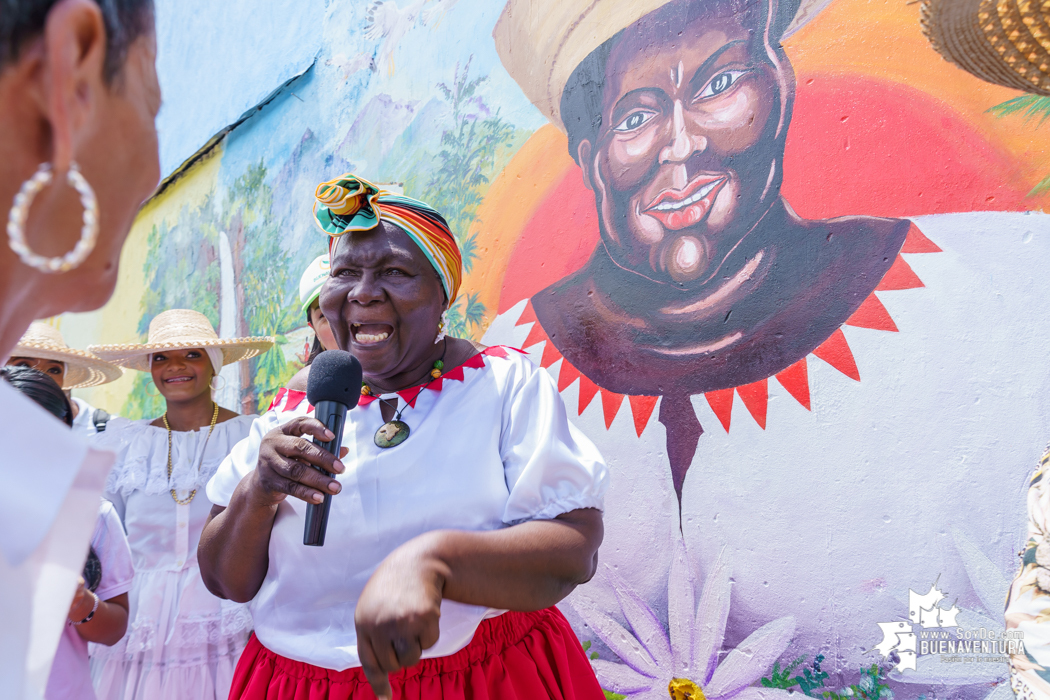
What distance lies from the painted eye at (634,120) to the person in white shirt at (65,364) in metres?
3.27

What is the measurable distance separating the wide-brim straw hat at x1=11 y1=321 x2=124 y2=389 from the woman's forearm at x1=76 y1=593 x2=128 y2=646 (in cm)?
187

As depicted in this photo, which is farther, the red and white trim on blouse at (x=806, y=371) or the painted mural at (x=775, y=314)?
the red and white trim on blouse at (x=806, y=371)

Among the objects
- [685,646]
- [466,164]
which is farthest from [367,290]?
[466,164]

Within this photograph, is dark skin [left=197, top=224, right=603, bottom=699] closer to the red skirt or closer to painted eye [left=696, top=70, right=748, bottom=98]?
the red skirt

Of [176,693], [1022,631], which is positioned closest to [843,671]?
[1022,631]

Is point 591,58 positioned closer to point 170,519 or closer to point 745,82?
point 745,82

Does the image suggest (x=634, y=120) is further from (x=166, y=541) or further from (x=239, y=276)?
(x=239, y=276)

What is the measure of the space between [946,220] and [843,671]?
129cm

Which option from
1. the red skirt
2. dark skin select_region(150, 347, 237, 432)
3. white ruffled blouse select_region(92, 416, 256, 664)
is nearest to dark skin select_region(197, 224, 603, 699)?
the red skirt

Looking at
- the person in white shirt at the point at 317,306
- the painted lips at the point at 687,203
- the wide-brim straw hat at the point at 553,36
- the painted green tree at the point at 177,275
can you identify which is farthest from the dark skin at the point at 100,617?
the painted green tree at the point at 177,275

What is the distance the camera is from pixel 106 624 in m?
2.43

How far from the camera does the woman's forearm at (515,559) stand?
3.76 ft

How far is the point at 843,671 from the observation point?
6.18 feet

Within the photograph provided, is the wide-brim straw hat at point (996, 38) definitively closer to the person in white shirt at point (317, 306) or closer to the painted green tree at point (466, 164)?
the painted green tree at point (466, 164)
